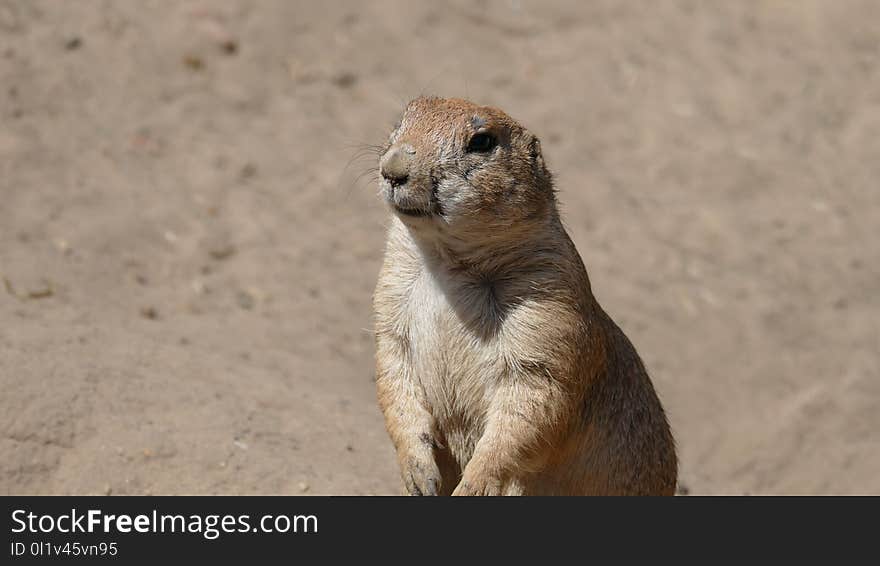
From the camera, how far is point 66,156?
820 cm

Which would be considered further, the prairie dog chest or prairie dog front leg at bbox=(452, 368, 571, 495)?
the prairie dog chest

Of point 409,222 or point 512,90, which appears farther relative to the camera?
point 512,90

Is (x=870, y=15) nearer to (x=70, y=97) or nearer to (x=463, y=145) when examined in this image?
(x=70, y=97)

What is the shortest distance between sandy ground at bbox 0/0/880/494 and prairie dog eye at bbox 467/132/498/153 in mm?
1870

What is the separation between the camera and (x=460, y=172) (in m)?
4.36

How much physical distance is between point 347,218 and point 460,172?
4.20 metres

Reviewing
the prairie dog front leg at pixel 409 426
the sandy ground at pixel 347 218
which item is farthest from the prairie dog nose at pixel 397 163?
the sandy ground at pixel 347 218

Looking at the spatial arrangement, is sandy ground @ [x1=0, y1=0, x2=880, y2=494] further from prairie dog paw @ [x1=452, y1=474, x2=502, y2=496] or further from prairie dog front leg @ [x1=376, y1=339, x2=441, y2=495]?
prairie dog paw @ [x1=452, y1=474, x2=502, y2=496]

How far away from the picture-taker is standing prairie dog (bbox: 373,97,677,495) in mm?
4383

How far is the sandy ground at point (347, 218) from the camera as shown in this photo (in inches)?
232

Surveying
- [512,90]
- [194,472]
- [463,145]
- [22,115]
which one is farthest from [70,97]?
[463,145]

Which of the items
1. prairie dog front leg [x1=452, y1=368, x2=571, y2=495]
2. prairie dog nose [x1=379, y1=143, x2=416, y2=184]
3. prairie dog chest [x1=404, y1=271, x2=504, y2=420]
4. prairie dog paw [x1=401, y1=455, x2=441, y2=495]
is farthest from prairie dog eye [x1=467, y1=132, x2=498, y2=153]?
prairie dog paw [x1=401, y1=455, x2=441, y2=495]

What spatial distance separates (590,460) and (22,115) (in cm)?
522

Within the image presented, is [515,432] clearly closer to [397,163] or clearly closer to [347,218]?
[397,163]
